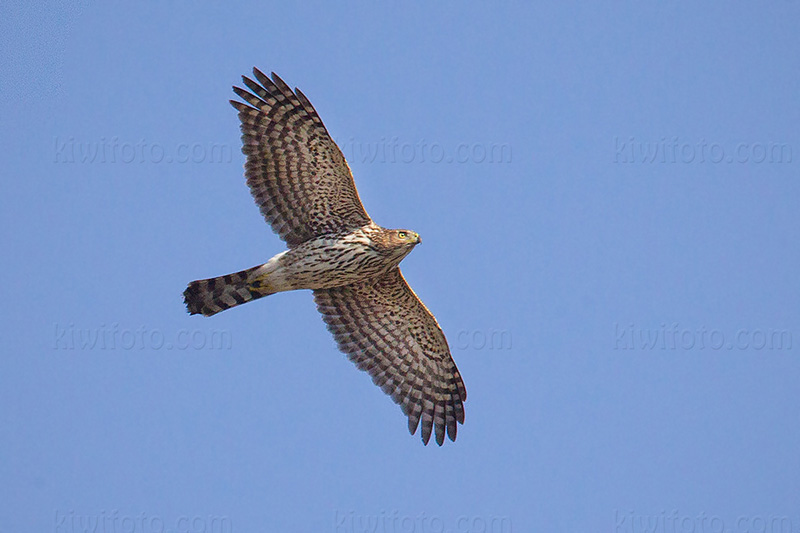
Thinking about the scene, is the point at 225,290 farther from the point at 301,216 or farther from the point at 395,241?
the point at 395,241

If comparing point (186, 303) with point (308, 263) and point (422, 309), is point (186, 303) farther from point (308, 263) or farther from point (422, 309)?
point (422, 309)

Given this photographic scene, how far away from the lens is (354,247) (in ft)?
45.1

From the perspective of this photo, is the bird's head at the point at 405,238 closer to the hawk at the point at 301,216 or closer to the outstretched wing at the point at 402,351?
the hawk at the point at 301,216

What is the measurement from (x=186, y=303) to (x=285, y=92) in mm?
3177

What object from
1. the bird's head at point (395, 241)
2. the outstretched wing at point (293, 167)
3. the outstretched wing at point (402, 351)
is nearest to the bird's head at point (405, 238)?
the bird's head at point (395, 241)

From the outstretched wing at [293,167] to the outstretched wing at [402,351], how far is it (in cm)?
122

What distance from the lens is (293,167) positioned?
13.9m

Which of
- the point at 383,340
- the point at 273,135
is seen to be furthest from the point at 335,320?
the point at 273,135

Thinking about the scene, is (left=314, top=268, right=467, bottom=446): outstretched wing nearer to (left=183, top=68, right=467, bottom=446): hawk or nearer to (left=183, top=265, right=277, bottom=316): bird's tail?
(left=183, top=68, right=467, bottom=446): hawk

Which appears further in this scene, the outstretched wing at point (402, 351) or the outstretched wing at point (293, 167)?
the outstretched wing at point (402, 351)

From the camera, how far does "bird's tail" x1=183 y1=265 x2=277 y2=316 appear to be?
13.8 metres

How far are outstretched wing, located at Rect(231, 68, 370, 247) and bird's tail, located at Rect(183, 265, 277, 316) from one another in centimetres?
69

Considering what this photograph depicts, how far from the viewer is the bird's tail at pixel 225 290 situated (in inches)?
542

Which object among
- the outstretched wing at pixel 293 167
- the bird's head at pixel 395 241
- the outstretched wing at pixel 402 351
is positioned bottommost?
the outstretched wing at pixel 402 351
